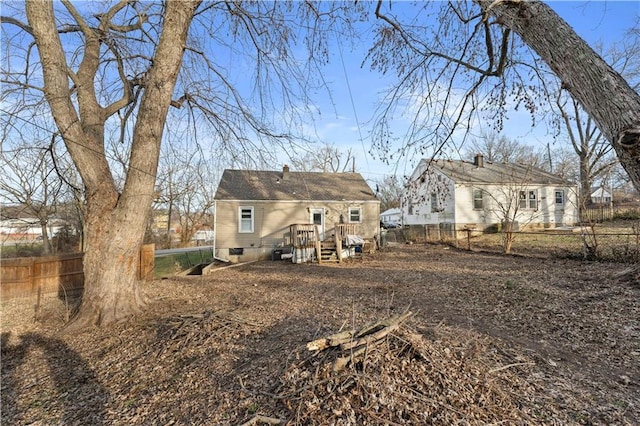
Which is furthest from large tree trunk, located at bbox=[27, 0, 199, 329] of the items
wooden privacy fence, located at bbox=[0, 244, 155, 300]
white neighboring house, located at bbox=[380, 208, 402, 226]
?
white neighboring house, located at bbox=[380, 208, 402, 226]

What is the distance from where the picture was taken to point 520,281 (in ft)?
24.9

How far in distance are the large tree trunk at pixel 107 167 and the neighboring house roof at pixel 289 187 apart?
33.2 feet

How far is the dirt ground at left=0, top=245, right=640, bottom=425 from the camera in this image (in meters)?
2.48

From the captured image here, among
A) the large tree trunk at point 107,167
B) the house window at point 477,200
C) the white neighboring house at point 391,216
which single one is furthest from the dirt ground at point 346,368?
the white neighboring house at point 391,216

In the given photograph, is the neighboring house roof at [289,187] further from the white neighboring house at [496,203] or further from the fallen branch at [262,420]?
the fallen branch at [262,420]

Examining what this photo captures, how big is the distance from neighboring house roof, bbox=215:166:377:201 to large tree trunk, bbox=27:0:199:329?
10106 mm

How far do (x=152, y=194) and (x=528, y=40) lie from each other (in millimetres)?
5648

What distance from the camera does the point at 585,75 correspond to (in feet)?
7.45

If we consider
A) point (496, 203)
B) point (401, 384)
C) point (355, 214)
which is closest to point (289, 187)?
point (355, 214)

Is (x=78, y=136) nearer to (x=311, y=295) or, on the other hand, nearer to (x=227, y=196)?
(x=311, y=295)

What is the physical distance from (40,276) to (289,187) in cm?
1168

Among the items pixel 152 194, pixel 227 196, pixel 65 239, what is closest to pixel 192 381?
pixel 152 194

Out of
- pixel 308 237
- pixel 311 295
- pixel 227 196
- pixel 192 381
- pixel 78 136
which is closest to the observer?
pixel 192 381

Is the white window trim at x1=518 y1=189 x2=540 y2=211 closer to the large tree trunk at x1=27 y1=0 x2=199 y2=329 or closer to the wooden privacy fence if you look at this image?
the large tree trunk at x1=27 y1=0 x2=199 y2=329
